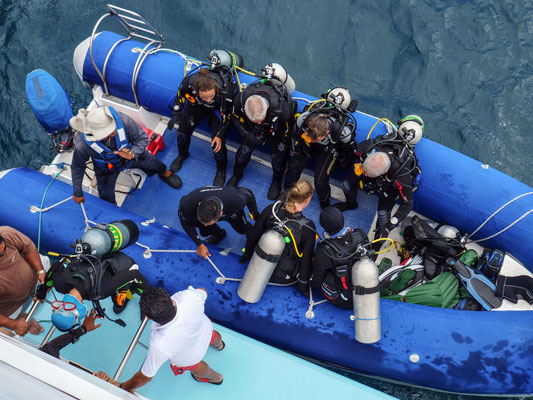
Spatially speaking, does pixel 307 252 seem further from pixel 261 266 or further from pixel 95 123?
pixel 95 123

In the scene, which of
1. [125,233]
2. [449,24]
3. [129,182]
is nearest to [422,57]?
[449,24]

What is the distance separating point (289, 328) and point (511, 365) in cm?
144

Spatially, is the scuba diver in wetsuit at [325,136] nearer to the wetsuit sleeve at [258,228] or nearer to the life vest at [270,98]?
the life vest at [270,98]

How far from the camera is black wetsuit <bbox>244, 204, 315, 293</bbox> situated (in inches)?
108

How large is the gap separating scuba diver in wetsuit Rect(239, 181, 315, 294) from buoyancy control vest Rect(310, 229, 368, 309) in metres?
0.07

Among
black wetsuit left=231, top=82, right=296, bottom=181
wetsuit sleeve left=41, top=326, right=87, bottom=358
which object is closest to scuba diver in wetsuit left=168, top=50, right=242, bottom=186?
black wetsuit left=231, top=82, right=296, bottom=181

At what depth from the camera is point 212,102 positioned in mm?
3324

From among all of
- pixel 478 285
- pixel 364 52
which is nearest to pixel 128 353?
pixel 478 285

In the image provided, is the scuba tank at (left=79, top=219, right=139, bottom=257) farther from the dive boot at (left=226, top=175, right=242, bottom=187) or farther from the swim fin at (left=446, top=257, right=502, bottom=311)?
the swim fin at (left=446, top=257, right=502, bottom=311)

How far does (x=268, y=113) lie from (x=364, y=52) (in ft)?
7.86

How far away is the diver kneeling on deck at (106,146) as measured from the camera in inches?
118

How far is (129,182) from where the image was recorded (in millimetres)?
3883

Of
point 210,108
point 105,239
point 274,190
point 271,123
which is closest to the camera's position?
point 105,239

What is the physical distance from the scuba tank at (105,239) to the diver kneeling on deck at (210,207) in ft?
1.23
